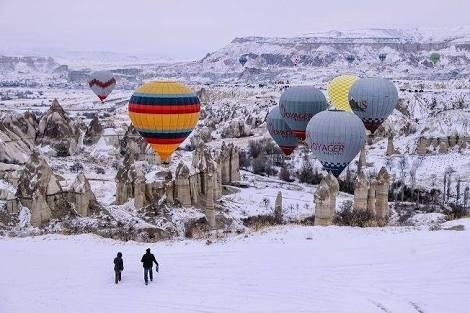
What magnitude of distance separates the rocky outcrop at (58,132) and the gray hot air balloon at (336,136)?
22.4m

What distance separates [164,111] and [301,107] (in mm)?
8431

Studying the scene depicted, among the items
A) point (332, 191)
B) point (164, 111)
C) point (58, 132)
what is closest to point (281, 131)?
point (164, 111)

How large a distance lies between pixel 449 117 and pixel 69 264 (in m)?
47.9

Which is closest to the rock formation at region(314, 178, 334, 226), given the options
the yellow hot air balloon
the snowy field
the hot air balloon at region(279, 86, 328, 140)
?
the snowy field

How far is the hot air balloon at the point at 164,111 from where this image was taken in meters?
25.8

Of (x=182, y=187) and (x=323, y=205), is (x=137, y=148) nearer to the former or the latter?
(x=182, y=187)

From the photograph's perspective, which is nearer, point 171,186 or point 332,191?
point 332,191

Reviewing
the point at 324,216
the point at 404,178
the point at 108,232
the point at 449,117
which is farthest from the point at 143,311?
the point at 449,117

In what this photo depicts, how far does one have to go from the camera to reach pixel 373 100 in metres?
32.5

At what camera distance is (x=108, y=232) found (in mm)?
18719

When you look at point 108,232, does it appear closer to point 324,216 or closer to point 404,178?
point 324,216

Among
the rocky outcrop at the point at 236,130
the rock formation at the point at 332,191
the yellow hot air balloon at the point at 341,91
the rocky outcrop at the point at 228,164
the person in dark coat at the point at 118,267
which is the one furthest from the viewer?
the rocky outcrop at the point at 236,130

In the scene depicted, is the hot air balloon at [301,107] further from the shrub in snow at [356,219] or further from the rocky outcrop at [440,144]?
the rocky outcrop at [440,144]

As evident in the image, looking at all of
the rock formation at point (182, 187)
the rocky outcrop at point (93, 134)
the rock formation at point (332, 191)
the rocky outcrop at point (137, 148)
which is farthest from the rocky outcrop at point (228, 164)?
the rock formation at point (332, 191)
